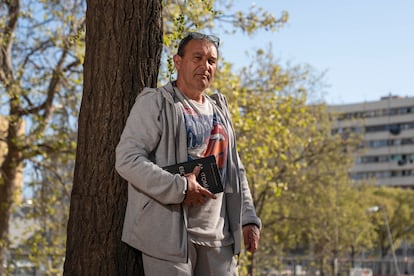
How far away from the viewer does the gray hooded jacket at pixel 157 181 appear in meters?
3.99

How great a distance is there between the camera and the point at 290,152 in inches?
1142

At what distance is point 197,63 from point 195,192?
647 millimetres

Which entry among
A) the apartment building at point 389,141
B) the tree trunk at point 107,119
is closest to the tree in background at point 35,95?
the tree trunk at point 107,119

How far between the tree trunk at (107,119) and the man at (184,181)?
33cm

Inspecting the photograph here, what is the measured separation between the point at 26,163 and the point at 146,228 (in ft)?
45.3

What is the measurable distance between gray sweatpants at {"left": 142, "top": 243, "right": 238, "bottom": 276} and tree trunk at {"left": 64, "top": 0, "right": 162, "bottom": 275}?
1.18 feet

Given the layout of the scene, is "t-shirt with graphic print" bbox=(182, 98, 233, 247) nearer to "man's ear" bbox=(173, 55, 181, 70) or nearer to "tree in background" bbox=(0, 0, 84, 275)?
"man's ear" bbox=(173, 55, 181, 70)

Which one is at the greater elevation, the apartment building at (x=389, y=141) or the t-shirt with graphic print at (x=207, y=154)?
the apartment building at (x=389, y=141)

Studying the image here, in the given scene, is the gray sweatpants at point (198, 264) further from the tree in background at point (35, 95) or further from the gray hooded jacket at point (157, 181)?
the tree in background at point (35, 95)

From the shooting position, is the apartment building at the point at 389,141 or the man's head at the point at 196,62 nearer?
the man's head at the point at 196,62

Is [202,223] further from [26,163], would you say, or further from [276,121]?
[276,121]

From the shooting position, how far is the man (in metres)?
4.00

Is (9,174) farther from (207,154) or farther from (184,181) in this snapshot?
(184,181)

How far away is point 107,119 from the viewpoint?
15.5 feet
